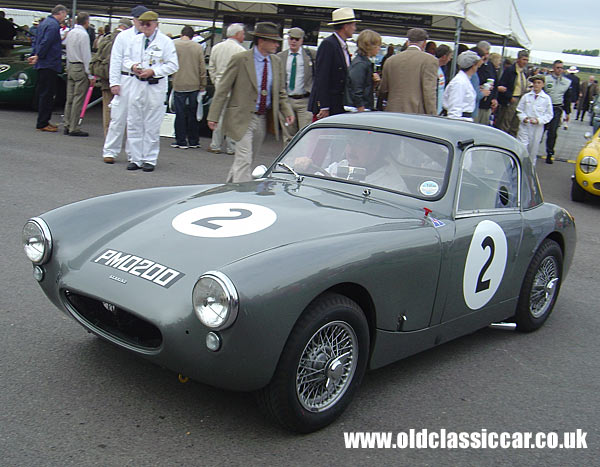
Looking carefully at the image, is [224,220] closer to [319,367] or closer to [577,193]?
[319,367]

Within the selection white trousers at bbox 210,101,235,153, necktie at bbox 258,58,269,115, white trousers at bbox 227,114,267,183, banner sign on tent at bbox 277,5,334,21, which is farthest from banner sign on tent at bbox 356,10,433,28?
white trousers at bbox 227,114,267,183

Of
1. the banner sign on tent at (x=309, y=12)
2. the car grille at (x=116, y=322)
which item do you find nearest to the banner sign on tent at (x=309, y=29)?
the banner sign on tent at (x=309, y=12)

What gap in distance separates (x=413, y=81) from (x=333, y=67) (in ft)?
3.43

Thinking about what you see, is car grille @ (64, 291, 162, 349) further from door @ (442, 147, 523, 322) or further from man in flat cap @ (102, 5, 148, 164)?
man in flat cap @ (102, 5, 148, 164)

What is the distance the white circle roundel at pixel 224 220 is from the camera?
3350 mm

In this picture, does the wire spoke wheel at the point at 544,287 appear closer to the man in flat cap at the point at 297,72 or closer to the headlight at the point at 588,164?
the man in flat cap at the point at 297,72

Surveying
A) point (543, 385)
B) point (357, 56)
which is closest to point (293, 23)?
point (357, 56)

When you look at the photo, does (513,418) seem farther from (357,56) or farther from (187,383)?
(357,56)

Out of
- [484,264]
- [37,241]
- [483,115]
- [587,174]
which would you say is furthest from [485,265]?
[483,115]

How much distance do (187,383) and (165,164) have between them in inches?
263

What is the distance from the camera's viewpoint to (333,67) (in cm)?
811

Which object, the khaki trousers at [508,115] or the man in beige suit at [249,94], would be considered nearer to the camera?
the man in beige suit at [249,94]

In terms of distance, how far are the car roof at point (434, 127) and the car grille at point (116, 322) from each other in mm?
2069

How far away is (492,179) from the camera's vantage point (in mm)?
4422
